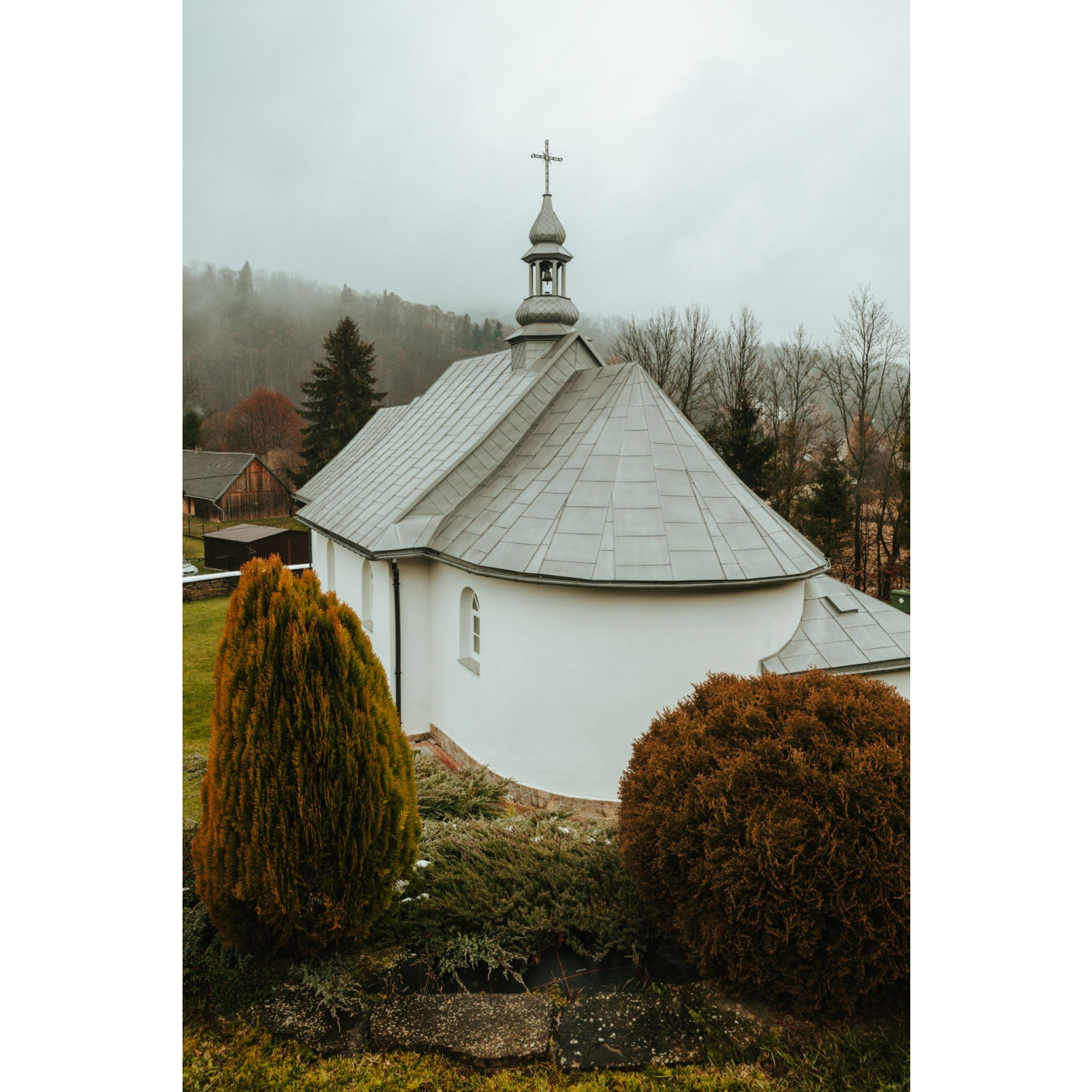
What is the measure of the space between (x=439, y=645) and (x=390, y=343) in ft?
114

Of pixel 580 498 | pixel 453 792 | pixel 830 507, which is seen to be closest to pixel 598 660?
pixel 580 498

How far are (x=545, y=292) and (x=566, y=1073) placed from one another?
11.8m

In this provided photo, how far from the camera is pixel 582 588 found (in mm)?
7723

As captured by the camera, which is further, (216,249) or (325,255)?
(325,255)

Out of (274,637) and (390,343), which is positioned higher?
(390,343)

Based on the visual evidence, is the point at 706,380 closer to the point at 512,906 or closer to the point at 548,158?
the point at 548,158

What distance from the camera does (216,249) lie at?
3488cm

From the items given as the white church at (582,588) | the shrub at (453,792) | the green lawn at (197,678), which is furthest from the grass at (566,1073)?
the white church at (582,588)

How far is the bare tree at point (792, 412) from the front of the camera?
26.7m

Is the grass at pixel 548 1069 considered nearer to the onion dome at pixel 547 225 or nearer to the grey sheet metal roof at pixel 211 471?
the onion dome at pixel 547 225

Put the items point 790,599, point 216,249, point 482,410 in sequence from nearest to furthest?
point 790,599, point 482,410, point 216,249

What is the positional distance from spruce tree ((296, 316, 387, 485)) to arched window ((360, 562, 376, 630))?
89.6 feet

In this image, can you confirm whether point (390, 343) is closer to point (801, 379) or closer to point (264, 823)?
point (801, 379)

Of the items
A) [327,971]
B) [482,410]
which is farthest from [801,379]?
[327,971]
